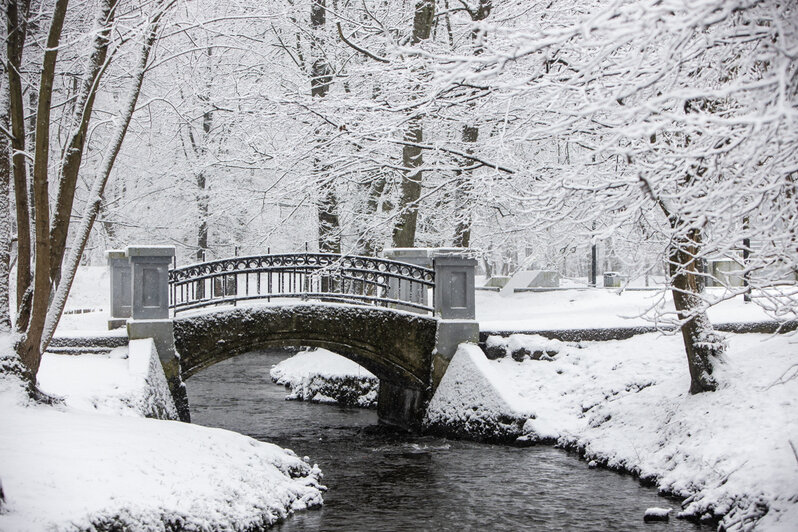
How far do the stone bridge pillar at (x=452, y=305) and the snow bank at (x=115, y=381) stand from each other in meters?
4.78

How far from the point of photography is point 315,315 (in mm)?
14188

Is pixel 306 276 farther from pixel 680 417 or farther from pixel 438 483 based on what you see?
pixel 680 417

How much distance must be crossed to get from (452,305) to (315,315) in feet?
8.18

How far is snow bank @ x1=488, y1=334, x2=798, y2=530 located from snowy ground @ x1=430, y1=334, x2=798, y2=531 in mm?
16

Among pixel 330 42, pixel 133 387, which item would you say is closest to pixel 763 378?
pixel 133 387

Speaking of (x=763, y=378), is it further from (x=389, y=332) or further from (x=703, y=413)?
(x=389, y=332)

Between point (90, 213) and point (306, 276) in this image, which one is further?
point (306, 276)

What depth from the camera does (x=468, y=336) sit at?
14922 mm

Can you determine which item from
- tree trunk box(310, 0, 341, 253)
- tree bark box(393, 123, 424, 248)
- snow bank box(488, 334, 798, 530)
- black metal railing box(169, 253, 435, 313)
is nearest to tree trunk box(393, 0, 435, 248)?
tree bark box(393, 123, 424, 248)

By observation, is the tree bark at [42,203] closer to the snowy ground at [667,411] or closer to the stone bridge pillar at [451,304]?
the snowy ground at [667,411]

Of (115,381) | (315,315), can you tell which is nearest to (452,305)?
(315,315)

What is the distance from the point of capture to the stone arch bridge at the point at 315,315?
13227mm

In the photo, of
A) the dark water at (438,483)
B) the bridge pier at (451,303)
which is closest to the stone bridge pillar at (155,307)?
the dark water at (438,483)

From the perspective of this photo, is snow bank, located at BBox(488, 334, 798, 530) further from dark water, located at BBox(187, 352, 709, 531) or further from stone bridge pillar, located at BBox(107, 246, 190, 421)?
stone bridge pillar, located at BBox(107, 246, 190, 421)
